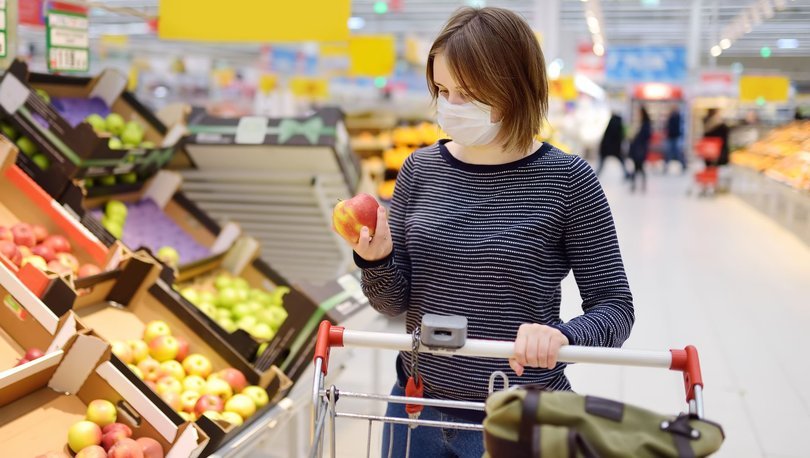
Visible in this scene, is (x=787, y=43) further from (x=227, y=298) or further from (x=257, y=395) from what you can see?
(x=257, y=395)

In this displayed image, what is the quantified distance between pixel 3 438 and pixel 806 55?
17646 mm

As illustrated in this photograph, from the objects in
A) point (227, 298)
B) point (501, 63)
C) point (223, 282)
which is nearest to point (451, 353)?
point (501, 63)

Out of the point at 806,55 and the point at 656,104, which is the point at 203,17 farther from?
the point at 656,104

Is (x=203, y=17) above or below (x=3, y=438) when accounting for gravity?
above

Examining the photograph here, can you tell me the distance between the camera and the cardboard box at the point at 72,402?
2.21 metres

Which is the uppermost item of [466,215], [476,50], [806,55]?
[476,50]

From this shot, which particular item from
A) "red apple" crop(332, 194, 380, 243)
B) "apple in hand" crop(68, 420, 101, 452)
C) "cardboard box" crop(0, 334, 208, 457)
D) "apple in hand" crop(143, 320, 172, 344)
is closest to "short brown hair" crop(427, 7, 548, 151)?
"red apple" crop(332, 194, 380, 243)

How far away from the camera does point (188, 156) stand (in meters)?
4.44

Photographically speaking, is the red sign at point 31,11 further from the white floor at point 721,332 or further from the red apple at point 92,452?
the red apple at point 92,452

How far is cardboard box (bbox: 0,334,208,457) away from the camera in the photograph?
2.21 meters

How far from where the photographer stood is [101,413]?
2.26 meters

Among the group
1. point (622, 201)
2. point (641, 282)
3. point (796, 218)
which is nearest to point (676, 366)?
point (641, 282)

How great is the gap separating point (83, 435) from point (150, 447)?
176mm

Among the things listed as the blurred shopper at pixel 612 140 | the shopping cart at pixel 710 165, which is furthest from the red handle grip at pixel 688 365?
the blurred shopper at pixel 612 140
